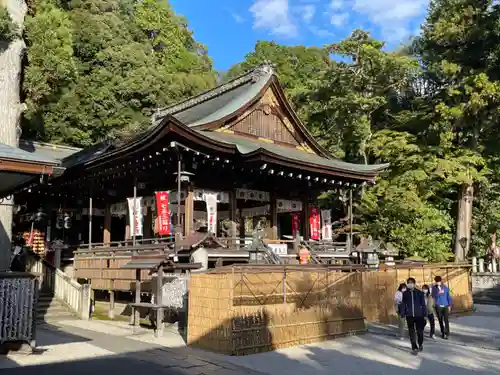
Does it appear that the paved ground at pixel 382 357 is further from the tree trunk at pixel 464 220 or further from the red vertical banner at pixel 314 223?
the tree trunk at pixel 464 220

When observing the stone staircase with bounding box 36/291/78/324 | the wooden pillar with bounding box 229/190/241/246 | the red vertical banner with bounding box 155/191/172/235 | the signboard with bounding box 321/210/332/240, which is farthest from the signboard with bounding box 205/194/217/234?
the signboard with bounding box 321/210/332/240

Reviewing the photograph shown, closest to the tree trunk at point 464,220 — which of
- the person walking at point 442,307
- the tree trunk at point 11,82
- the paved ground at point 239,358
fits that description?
the paved ground at point 239,358

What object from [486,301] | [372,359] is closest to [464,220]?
[486,301]

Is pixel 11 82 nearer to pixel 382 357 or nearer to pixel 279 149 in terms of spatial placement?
pixel 279 149

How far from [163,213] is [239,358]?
7884mm

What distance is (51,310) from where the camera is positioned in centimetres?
1546

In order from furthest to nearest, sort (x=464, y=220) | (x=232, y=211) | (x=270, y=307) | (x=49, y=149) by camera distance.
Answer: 1. (x=464, y=220)
2. (x=49, y=149)
3. (x=232, y=211)
4. (x=270, y=307)

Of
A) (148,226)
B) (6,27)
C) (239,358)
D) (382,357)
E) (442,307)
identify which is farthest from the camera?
(148,226)

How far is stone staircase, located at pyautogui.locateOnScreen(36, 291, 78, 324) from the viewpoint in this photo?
14.8 metres

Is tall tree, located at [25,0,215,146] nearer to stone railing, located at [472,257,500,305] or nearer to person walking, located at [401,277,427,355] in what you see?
person walking, located at [401,277,427,355]

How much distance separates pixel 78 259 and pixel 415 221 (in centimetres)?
1657

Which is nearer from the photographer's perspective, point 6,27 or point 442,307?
point 442,307

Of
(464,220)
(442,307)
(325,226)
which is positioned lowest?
(442,307)

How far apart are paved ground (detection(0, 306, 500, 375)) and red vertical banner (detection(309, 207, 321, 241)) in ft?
27.9
